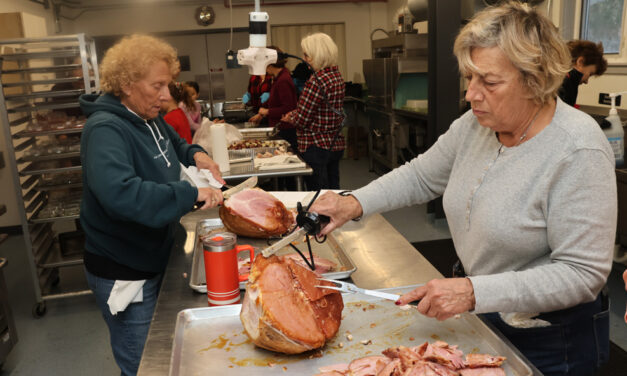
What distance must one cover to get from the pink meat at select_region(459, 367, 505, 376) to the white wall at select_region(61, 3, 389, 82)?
9892mm

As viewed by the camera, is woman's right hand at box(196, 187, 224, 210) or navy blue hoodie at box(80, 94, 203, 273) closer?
navy blue hoodie at box(80, 94, 203, 273)

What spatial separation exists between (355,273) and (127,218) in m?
0.88

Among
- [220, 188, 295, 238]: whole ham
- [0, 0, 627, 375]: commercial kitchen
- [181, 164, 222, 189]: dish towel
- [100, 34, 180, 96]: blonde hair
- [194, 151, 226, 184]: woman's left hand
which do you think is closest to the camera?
[0, 0, 627, 375]: commercial kitchen

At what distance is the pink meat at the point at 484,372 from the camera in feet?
3.98

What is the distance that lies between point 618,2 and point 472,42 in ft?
15.2

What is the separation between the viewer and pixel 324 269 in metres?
1.86

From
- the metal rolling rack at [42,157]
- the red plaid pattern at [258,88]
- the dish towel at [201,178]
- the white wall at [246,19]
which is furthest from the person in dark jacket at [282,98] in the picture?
the white wall at [246,19]

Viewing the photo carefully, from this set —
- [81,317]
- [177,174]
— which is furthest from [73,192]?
[177,174]

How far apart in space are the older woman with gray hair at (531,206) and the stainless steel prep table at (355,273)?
0.34 m

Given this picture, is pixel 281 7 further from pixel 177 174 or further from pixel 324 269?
pixel 324 269

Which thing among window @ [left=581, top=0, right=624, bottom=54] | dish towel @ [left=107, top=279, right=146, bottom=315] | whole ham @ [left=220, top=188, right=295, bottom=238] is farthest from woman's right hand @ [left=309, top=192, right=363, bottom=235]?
window @ [left=581, top=0, right=624, bottom=54]

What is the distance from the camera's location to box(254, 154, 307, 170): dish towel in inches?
153

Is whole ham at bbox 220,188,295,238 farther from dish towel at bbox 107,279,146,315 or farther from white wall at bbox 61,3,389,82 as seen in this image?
white wall at bbox 61,3,389,82

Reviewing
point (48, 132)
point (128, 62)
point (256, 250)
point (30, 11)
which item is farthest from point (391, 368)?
point (30, 11)
